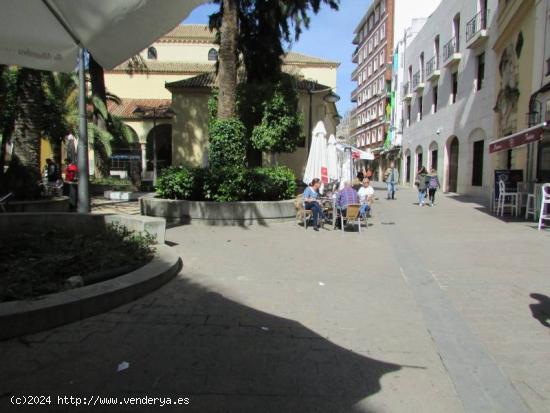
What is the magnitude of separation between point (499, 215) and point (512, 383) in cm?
1192

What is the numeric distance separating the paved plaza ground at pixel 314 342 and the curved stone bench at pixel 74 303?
11 cm

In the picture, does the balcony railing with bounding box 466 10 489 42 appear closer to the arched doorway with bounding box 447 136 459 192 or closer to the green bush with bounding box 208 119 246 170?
the arched doorway with bounding box 447 136 459 192

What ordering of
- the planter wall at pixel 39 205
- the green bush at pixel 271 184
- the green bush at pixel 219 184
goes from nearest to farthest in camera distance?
the planter wall at pixel 39 205
the green bush at pixel 219 184
the green bush at pixel 271 184

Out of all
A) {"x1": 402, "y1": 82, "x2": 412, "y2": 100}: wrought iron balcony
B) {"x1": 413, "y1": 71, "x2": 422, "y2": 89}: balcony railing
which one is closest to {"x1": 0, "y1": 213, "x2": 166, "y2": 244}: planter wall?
{"x1": 413, "y1": 71, "x2": 422, "y2": 89}: balcony railing

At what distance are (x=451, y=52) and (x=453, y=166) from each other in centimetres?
675

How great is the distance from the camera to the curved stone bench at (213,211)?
10795 millimetres

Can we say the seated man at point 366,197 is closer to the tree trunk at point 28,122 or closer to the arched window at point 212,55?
the tree trunk at point 28,122

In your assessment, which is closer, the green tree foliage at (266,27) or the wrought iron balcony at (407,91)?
the green tree foliage at (266,27)

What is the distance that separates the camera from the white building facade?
21906 mm

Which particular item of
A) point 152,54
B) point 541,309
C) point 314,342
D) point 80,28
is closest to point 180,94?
point 152,54

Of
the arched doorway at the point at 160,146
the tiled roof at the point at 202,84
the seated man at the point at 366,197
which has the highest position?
the tiled roof at the point at 202,84

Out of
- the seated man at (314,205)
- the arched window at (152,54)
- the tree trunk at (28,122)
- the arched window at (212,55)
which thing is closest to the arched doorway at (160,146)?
the arched window at (152,54)

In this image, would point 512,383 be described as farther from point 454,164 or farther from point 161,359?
point 454,164

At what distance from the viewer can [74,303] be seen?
161 inches
